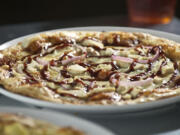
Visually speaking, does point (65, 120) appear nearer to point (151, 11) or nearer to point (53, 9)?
point (151, 11)

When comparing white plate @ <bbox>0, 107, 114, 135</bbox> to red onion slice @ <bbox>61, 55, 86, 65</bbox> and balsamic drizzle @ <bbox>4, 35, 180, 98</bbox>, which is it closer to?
balsamic drizzle @ <bbox>4, 35, 180, 98</bbox>

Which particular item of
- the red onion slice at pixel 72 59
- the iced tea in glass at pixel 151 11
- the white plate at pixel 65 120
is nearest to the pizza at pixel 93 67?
the red onion slice at pixel 72 59

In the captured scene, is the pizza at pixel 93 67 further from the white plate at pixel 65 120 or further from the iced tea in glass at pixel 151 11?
the iced tea in glass at pixel 151 11

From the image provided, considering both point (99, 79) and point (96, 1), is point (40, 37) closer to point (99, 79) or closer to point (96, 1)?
point (99, 79)

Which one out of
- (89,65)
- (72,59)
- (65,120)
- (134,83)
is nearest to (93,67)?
(89,65)

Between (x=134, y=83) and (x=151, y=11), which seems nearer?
(x=134, y=83)

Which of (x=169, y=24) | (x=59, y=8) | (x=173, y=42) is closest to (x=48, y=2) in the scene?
(x=59, y=8)

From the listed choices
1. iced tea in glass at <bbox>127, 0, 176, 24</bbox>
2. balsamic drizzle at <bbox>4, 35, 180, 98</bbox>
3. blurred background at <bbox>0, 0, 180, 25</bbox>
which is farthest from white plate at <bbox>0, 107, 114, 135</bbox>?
blurred background at <bbox>0, 0, 180, 25</bbox>
